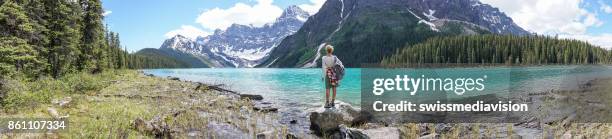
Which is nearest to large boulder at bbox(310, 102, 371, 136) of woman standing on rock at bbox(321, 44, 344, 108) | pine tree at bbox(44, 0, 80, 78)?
woman standing on rock at bbox(321, 44, 344, 108)

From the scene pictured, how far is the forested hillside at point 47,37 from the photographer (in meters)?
20.6

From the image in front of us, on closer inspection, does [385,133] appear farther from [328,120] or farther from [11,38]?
[11,38]

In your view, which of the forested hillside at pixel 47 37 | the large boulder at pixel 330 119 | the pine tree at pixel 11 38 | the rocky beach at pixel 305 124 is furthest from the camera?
the forested hillside at pixel 47 37

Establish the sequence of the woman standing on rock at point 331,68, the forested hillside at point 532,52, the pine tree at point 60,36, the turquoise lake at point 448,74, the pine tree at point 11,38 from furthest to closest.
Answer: the forested hillside at point 532,52 → the pine tree at point 60,36 → the turquoise lake at point 448,74 → the pine tree at point 11,38 → the woman standing on rock at point 331,68

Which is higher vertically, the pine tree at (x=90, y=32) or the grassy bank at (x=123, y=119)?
the pine tree at (x=90, y=32)

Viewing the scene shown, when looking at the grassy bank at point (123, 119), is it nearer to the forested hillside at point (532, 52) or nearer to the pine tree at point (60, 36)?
the pine tree at point (60, 36)

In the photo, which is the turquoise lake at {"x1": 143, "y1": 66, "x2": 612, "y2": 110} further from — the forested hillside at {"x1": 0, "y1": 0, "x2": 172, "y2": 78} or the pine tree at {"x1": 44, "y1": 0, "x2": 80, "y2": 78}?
the pine tree at {"x1": 44, "y1": 0, "x2": 80, "y2": 78}

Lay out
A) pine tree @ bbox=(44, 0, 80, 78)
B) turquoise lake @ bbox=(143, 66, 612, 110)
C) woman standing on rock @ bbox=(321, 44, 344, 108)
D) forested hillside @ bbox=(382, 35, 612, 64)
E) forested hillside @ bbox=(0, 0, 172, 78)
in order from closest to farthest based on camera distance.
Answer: woman standing on rock @ bbox=(321, 44, 344, 108) → forested hillside @ bbox=(0, 0, 172, 78) → turquoise lake @ bbox=(143, 66, 612, 110) → pine tree @ bbox=(44, 0, 80, 78) → forested hillside @ bbox=(382, 35, 612, 64)

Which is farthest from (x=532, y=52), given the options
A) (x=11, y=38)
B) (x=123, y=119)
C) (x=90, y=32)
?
(x=11, y=38)

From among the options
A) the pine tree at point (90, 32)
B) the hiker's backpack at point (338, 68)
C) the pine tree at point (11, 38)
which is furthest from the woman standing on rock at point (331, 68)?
the pine tree at point (90, 32)

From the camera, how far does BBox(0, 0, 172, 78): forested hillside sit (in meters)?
20.6

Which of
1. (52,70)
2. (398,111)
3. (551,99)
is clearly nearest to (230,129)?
(398,111)

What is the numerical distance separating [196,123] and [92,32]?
139 ft

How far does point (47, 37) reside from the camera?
128 feet
